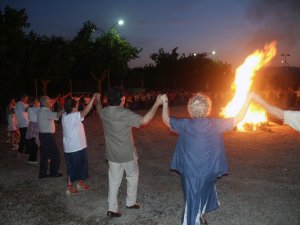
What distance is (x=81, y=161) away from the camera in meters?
6.37

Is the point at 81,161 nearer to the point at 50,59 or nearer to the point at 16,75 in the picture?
the point at 16,75

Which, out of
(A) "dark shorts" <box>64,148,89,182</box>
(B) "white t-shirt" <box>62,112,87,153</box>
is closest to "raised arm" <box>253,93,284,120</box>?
(B) "white t-shirt" <box>62,112,87,153</box>

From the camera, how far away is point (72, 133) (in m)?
6.14

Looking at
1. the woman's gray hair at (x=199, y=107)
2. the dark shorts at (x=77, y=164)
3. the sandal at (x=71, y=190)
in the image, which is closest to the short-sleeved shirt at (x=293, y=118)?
the woman's gray hair at (x=199, y=107)

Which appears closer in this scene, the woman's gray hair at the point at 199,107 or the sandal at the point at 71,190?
the woman's gray hair at the point at 199,107

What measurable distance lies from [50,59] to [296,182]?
2626 cm

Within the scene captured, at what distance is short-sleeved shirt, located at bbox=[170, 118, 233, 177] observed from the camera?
4145 mm

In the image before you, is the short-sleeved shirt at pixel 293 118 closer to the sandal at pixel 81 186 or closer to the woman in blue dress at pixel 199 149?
the woman in blue dress at pixel 199 149

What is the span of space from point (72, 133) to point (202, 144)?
→ 2905 millimetres

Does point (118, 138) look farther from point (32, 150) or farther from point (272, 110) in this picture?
point (32, 150)

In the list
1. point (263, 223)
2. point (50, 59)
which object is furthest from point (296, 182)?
point (50, 59)

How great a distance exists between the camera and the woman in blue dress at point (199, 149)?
13.6 ft

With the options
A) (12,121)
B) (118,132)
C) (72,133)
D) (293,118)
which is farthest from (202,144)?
(12,121)

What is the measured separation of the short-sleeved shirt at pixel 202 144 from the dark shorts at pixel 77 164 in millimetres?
2698
